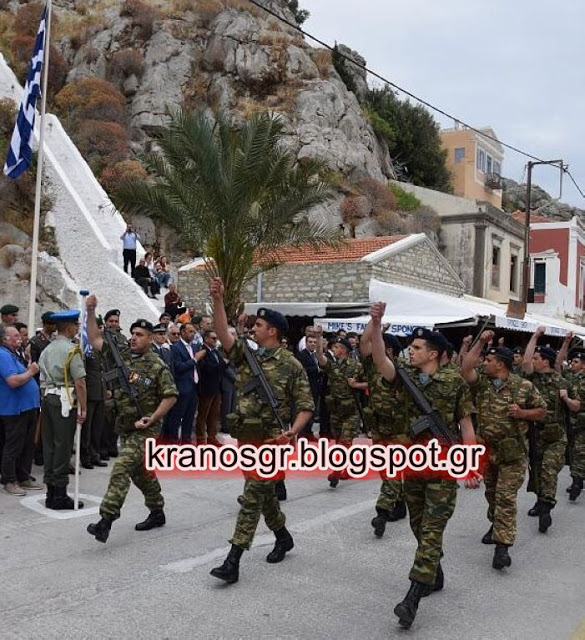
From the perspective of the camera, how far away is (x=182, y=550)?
212 inches

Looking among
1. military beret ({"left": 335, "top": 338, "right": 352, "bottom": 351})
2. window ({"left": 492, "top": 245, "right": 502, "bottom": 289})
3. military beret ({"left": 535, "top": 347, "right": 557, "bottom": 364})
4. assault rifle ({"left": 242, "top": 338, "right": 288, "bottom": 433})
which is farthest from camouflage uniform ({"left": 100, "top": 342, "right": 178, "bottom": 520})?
window ({"left": 492, "top": 245, "right": 502, "bottom": 289})

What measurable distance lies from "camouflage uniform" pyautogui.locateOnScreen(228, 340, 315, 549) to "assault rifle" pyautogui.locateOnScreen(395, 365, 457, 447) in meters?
0.83

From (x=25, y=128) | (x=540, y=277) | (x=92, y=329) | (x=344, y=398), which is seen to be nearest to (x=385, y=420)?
(x=344, y=398)

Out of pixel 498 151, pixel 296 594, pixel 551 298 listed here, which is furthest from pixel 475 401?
pixel 498 151

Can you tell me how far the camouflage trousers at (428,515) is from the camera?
4180 millimetres

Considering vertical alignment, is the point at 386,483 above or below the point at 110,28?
below

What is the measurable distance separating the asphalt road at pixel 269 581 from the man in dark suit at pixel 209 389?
323 centimetres

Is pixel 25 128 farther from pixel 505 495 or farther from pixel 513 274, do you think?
pixel 513 274

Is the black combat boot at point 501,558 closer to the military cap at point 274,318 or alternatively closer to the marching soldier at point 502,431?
the marching soldier at point 502,431

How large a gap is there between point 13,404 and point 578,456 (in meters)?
6.32

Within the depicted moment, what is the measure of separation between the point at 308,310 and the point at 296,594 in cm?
1233

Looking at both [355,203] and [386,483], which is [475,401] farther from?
[355,203]

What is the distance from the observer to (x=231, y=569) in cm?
461

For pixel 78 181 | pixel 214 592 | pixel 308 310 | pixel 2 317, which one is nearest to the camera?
pixel 214 592
